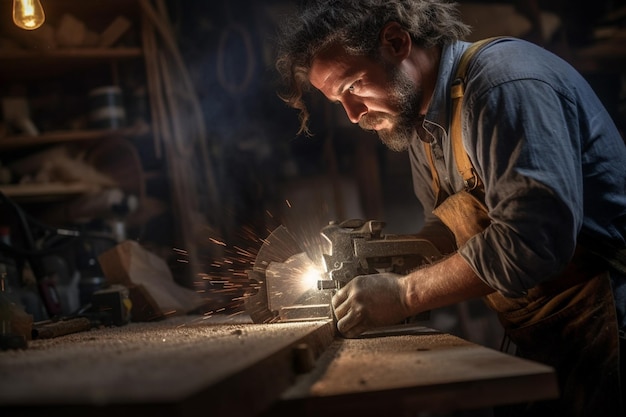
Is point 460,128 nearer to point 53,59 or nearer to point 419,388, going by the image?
point 419,388

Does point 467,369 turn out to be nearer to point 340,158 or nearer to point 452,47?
point 452,47

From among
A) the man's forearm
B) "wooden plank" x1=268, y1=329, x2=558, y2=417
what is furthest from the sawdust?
the man's forearm

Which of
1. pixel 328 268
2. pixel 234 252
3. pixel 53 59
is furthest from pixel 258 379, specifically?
pixel 234 252

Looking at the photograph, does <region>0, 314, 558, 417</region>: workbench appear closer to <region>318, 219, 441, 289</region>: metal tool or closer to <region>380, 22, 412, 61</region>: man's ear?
<region>318, 219, 441, 289</region>: metal tool

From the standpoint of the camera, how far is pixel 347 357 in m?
1.75

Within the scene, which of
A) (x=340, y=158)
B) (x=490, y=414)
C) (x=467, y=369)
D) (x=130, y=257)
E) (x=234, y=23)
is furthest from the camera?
(x=234, y=23)

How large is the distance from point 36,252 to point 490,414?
2.57 metres

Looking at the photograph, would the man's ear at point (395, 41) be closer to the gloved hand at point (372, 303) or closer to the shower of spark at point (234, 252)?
the gloved hand at point (372, 303)

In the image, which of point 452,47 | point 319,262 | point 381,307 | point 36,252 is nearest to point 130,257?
point 36,252

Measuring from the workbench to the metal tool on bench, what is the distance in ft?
1.85

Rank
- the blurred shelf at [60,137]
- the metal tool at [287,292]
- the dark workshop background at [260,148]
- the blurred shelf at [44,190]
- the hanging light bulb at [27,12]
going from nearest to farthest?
the hanging light bulb at [27,12] < the metal tool at [287,292] < the blurred shelf at [44,190] < the blurred shelf at [60,137] < the dark workshop background at [260,148]

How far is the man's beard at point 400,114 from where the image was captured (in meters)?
2.40

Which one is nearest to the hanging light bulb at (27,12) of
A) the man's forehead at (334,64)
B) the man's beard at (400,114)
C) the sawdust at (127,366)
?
the man's forehead at (334,64)

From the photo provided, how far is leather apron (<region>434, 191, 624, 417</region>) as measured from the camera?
196 cm
